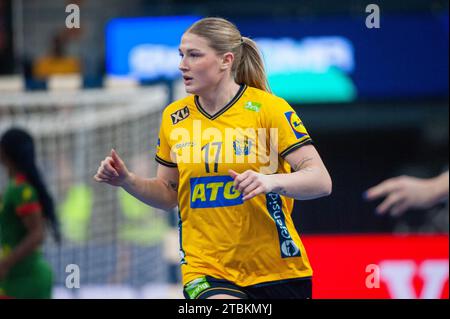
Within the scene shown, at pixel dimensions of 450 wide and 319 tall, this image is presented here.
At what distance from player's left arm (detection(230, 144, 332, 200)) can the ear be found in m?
0.59

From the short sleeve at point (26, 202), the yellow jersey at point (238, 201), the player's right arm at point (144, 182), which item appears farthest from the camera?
the short sleeve at point (26, 202)

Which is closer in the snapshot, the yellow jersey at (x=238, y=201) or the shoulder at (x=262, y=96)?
the yellow jersey at (x=238, y=201)

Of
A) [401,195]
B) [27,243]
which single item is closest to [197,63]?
[401,195]

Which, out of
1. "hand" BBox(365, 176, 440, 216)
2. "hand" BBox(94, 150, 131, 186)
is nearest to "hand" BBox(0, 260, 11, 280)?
"hand" BBox(94, 150, 131, 186)

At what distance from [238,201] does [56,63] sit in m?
9.68

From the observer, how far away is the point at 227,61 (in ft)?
18.2

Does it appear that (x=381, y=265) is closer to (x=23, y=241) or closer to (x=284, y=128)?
(x=23, y=241)

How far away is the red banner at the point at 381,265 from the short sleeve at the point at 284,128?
4783 millimetres

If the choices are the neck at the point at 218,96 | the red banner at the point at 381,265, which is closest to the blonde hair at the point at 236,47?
the neck at the point at 218,96

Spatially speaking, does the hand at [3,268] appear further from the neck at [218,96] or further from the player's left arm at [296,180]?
the player's left arm at [296,180]

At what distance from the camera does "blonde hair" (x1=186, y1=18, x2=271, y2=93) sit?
548cm

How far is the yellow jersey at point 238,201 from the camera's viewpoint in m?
5.34

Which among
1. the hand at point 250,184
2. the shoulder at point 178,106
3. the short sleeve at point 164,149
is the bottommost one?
the hand at point 250,184

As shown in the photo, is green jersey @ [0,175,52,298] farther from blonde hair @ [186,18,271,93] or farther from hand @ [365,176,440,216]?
hand @ [365,176,440,216]
